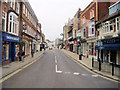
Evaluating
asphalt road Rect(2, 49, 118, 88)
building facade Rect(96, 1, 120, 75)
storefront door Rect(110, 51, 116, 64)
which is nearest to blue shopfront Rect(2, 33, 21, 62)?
asphalt road Rect(2, 49, 118, 88)

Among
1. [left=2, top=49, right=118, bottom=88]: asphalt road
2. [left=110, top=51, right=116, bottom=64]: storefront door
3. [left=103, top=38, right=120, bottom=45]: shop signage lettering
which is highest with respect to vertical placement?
[left=103, top=38, right=120, bottom=45]: shop signage lettering

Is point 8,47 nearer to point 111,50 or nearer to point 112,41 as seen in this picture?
point 112,41

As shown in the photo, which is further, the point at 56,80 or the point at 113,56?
the point at 113,56

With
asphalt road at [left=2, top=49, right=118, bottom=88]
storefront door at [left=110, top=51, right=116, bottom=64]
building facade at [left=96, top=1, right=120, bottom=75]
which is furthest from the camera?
storefront door at [left=110, top=51, right=116, bottom=64]

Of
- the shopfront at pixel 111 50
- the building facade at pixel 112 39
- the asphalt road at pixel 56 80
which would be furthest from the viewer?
the building facade at pixel 112 39

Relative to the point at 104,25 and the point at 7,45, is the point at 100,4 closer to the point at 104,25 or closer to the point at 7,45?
the point at 104,25

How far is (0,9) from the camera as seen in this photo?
12.0 meters

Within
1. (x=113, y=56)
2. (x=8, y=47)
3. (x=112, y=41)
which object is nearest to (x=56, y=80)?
(x=112, y=41)

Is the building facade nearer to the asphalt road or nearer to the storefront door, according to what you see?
the storefront door

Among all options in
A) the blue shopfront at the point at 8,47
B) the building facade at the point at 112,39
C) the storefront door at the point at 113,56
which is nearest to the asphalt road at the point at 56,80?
the building facade at the point at 112,39

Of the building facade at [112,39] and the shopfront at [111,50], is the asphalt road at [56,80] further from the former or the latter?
the shopfront at [111,50]

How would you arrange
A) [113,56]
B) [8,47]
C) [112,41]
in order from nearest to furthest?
[112,41]
[113,56]
[8,47]

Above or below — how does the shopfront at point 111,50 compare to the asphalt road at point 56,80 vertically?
above

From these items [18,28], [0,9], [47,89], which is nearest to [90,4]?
[18,28]
